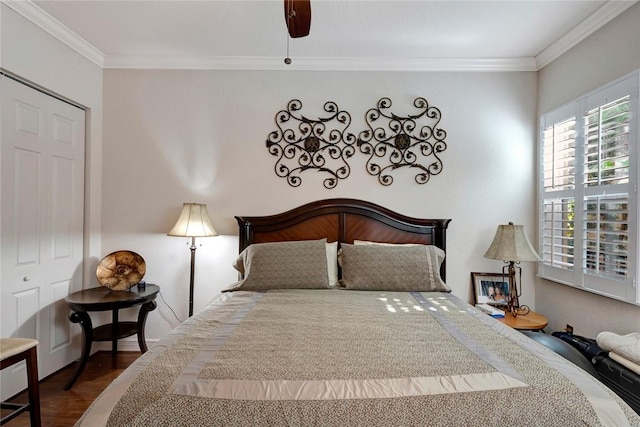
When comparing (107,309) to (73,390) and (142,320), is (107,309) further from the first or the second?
(73,390)

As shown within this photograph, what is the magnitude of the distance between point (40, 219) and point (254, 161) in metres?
1.70

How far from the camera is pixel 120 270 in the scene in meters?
2.91

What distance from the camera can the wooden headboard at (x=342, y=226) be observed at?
3000mm

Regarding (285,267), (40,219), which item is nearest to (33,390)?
(40,219)

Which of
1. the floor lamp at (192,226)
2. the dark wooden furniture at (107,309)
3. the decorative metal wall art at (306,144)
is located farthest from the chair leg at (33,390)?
the decorative metal wall art at (306,144)

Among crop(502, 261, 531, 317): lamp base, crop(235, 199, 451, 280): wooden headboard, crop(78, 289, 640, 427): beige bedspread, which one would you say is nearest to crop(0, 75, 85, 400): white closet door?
crop(235, 199, 451, 280): wooden headboard

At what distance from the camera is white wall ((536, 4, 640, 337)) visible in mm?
2125

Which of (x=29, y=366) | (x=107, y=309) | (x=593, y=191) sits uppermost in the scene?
(x=593, y=191)

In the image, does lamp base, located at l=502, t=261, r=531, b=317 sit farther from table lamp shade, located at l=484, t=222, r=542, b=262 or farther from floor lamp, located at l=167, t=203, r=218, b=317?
floor lamp, located at l=167, t=203, r=218, b=317

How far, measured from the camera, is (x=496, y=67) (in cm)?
305

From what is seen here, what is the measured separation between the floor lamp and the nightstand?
245cm

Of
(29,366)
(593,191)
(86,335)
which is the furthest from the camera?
(86,335)

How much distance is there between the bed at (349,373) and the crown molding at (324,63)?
6.73 feet

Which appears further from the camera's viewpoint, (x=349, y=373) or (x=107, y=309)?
(x=107, y=309)
